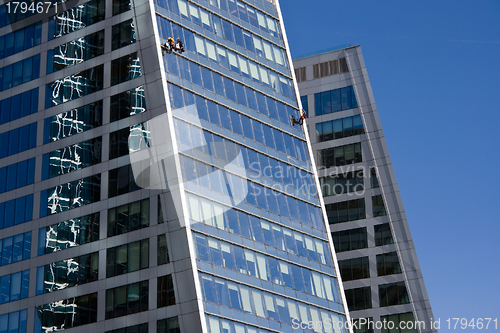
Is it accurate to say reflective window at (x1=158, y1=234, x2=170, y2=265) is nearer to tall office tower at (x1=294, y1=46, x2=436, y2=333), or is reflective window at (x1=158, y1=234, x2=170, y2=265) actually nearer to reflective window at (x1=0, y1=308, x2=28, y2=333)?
reflective window at (x1=0, y1=308, x2=28, y2=333)

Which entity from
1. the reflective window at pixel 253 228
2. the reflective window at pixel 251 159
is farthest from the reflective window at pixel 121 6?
the reflective window at pixel 253 228

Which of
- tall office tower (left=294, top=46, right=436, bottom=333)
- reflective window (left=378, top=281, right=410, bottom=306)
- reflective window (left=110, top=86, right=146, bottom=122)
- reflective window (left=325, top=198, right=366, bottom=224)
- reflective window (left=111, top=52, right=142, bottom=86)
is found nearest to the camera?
reflective window (left=110, top=86, right=146, bottom=122)

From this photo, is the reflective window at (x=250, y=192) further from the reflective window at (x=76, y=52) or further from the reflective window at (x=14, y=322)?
the reflective window at (x=14, y=322)

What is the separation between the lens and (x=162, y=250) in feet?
223

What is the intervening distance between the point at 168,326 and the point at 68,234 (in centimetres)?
1422

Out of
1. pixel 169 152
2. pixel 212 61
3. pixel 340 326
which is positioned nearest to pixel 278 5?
pixel 212 61

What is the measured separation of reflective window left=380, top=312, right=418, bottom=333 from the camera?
9052cm

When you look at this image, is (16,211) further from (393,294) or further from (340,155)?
(393,294)

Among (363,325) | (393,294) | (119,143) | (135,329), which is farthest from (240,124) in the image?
(363,325)

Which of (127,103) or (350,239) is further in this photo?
(350,239)

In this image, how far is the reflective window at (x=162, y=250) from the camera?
221ft

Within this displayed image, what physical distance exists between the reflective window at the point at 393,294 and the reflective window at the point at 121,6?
4285 centimetres

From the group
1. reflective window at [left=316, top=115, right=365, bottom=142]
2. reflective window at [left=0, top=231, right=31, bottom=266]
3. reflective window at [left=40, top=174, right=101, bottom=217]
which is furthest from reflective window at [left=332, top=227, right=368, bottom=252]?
reflective window at [left=0, top=231, right=31, bottom=266]

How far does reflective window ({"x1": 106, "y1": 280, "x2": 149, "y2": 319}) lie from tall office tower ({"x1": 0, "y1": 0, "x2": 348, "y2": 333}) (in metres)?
0.14
